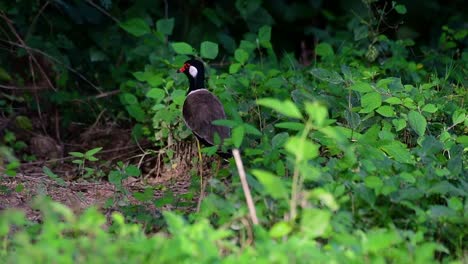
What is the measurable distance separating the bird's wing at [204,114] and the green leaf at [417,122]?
44.6 inches

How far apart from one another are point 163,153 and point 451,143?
6.90 ft

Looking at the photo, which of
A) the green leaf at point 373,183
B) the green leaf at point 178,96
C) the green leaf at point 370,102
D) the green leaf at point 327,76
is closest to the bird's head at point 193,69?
the green leaf at point 178,96

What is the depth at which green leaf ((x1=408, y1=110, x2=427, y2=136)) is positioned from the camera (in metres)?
5.61

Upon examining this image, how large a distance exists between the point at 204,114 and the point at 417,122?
1.33 m

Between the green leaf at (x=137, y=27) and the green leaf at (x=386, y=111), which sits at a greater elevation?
the green leaf at (x=386, y=111)

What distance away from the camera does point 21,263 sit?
11.4 feet

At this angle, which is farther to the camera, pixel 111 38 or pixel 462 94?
pixel 111 38

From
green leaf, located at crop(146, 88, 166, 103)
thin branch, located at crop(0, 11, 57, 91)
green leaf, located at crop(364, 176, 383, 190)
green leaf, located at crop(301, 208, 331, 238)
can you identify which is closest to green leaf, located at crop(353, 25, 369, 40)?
green leaf, located at crop(146, 88, 166, 103)

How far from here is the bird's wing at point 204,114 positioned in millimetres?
6059

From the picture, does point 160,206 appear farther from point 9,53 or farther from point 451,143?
point 9,53

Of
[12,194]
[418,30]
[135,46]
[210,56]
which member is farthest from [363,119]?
[418,30]

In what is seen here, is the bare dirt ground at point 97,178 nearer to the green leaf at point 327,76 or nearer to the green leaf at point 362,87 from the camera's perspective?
the green leaf at point 327,76

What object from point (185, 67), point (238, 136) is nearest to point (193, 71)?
point (185, 67)

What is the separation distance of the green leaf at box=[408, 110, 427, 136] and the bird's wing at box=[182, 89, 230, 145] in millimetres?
1133
